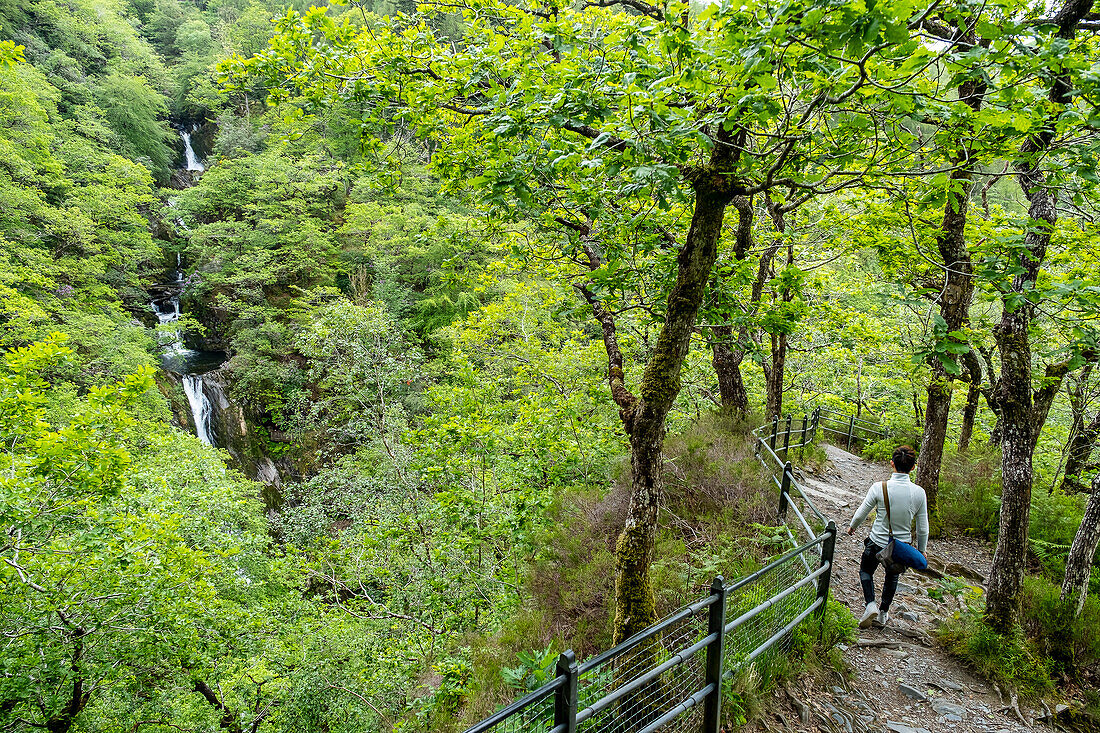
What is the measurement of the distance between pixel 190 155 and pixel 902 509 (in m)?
45.1

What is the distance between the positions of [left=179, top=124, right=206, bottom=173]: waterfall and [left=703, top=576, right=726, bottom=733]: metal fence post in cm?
4191

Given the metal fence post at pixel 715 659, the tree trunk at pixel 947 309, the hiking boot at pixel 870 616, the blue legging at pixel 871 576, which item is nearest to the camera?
the metal fence post at pixel 715 659

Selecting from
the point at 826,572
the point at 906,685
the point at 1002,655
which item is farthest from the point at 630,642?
the point at 1002,655

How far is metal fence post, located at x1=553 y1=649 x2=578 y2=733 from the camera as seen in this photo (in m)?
2.42

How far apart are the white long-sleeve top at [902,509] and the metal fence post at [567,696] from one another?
389cm

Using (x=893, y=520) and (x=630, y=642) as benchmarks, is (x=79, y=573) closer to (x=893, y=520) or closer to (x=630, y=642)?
(x=630, y=642)

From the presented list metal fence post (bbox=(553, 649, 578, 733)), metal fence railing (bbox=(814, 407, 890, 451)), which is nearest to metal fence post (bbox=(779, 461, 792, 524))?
metal fence post (bbox=(553, 649, 578, 733))

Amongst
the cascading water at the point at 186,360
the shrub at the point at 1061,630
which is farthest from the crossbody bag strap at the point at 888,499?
the cascading water at the point at 186,360

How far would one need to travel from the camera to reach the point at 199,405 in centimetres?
2061

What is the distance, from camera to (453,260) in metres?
6.04

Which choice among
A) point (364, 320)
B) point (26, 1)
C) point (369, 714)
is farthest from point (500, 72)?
point (26, 1)

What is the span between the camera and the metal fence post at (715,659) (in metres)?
3.27

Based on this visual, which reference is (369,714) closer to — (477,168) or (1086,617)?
(477,168)

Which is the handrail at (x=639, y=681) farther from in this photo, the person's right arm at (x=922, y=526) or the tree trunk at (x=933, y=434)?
the tree trunk at (x=933, y=434)
